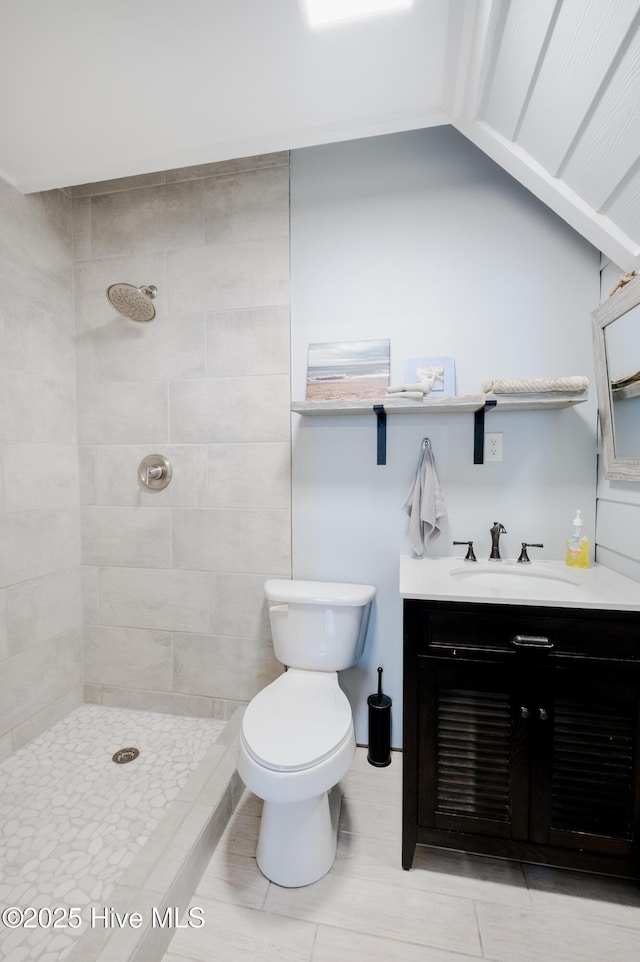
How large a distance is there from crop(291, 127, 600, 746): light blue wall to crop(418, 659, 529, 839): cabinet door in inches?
21.8

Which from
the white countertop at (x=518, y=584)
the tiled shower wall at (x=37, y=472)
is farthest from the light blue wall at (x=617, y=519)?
the tiled shower wall at (x=37, y=472)

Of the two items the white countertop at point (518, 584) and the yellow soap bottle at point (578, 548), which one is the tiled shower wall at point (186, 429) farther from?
the yellow soap bottle at point (578, 548)

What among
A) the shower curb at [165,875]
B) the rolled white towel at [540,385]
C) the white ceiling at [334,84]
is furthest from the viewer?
the rolled white towel at [540,385]

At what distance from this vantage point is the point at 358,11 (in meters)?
1.14

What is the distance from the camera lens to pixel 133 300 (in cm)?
175

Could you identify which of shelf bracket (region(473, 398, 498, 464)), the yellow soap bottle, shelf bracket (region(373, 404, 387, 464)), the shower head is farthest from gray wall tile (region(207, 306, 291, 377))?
the yellow soap bottle

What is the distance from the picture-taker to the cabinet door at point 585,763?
1.18m

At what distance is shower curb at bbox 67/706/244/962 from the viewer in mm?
989

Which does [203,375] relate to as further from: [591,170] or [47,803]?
[47,803]

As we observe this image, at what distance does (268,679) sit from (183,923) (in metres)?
0.85

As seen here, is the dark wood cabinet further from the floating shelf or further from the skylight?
the skylight

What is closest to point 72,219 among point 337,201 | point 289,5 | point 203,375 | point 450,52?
point 203,375

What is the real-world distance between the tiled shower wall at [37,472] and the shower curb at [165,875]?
0.89 metres

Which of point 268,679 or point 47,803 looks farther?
point 268,679
